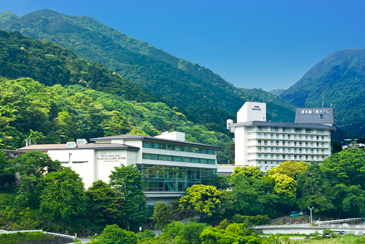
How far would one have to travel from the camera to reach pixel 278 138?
12688cm

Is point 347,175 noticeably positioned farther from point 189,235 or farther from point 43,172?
point 43,172

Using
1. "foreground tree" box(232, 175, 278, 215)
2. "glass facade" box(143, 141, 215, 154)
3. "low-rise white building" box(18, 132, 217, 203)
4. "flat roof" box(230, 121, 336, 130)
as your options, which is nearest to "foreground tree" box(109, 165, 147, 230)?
"low-rise white building" box(18, 132, 217, 203)

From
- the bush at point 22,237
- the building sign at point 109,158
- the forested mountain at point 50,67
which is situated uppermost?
the forested mountain at point 50,67

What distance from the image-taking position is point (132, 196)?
235 feet

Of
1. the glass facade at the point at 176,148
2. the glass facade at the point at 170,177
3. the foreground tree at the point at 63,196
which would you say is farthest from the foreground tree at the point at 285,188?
the foreground tree at the point at 63,196

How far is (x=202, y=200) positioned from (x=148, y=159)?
38.5ft

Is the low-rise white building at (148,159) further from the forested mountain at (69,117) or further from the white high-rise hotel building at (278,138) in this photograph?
the white high-rise hotel building at (278,138)

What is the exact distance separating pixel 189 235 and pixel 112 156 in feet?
76.1

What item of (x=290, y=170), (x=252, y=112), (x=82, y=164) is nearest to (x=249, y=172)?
(x=290, y=170)

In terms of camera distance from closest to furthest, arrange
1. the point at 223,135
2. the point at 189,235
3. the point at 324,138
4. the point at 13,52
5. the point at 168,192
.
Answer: the point at 189,235 < the point at 168,192 < the point at 324,138 < the point at 13,52 < the point at 223,135

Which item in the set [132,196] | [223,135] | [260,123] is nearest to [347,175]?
[260,123]

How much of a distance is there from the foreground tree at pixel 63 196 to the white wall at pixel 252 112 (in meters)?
70.4

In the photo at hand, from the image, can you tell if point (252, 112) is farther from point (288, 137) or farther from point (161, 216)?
point (161, 216)

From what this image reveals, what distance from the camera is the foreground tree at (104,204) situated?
2680 inches
